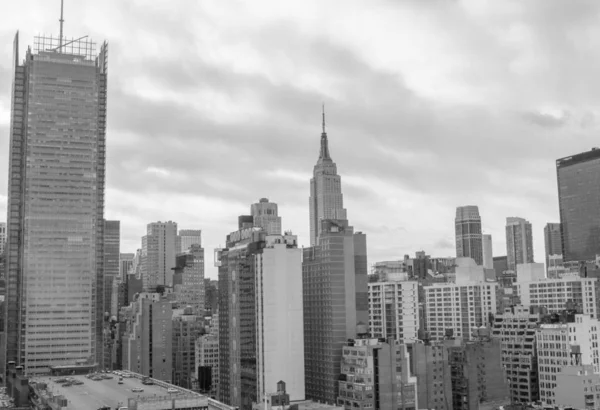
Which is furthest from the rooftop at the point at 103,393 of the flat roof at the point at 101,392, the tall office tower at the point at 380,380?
the tall office tower at the point at 380,380

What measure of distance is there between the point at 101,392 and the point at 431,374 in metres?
75.7

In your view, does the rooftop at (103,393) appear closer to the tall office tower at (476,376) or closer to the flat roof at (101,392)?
the flat roof at (101,392)

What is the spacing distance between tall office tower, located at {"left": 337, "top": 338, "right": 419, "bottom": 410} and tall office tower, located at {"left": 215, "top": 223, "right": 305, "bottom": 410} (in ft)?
43.5

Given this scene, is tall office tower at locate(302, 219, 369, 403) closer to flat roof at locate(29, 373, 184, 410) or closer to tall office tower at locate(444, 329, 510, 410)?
tall office tower at locate(444, 329, 510, 410)

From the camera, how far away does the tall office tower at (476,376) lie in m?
190

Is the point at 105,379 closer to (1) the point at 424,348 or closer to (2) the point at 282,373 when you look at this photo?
(2) the point at 282,373

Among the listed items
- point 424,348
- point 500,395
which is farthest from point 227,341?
point 500,395

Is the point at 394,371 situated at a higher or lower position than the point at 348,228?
lower

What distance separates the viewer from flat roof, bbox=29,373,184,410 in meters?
156

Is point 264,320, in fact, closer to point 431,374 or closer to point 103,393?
point 103,393

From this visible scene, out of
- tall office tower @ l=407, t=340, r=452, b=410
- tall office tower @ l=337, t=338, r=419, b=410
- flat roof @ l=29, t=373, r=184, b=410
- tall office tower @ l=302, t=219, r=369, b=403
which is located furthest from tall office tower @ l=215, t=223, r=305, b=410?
tall office tower @ l=407, t=340, r=452, b=410

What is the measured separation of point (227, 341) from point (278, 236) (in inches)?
1181

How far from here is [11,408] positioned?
172 metres

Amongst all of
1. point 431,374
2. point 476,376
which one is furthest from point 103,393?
point 476,376
